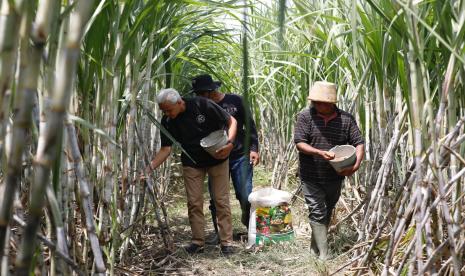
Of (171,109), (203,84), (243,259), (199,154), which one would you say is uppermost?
(203,84)

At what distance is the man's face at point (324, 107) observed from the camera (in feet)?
8.95

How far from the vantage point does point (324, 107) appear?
2730mm

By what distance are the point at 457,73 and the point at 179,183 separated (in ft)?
15.5

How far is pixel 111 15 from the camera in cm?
157

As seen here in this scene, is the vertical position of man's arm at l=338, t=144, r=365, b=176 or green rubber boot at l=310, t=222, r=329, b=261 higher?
man's arm at l=338, t=144, r=365, b=176

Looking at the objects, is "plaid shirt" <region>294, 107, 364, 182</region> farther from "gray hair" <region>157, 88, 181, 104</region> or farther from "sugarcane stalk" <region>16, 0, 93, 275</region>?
"sugarcane stalk" <region>16, 0, 93, 275</region>

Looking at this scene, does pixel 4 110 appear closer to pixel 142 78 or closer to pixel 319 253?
pixel 142 78

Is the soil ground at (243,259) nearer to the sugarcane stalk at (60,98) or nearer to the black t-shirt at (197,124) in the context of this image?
the black t-shirt at (197,124)

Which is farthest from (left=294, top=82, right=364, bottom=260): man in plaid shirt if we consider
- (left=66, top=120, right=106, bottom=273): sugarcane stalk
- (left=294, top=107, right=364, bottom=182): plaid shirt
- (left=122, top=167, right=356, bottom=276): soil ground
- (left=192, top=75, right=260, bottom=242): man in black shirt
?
(left=66, top=120, right=106, bottom=273): sugarcane stalk

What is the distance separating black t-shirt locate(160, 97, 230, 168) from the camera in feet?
9.78

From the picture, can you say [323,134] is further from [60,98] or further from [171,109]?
[60,98]

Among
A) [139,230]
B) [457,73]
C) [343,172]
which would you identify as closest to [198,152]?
[139,230]

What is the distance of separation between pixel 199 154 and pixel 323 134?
2.33ft

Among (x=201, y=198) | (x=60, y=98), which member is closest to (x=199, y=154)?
(x=201, y=198)
